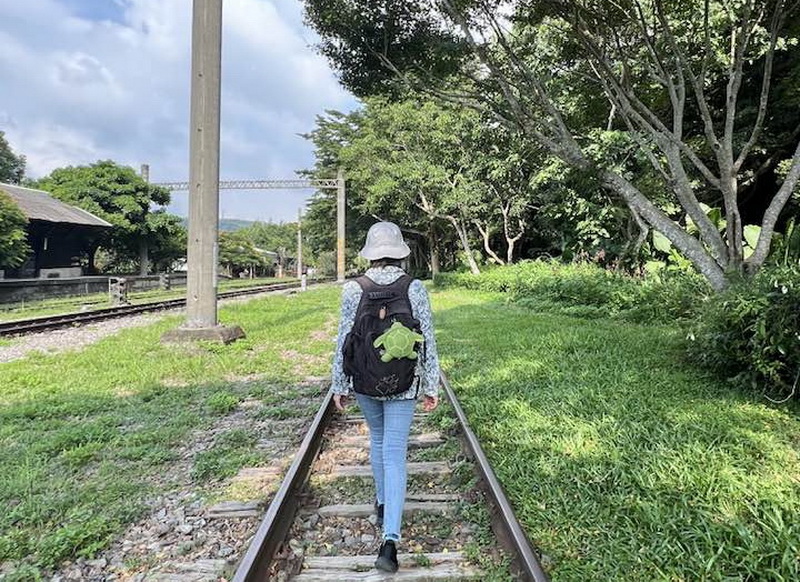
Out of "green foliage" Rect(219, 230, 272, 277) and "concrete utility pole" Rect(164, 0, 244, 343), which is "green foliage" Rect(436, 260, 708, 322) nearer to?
"concrete utility pole" Rect(164, 0, 244, 343)

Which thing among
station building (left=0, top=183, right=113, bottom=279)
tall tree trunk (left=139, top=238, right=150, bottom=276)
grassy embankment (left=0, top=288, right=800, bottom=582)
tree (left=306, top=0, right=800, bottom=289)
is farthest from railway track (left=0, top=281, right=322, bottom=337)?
tall tree trunk (left=139, top=238, right=150, bottom=276)

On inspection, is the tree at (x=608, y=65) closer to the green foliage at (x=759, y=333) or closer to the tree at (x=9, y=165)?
the green foliage at (x=759, y=333)

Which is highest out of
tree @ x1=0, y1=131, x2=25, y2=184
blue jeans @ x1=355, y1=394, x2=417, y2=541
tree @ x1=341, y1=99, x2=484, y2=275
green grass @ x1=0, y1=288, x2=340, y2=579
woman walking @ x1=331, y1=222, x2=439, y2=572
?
tree @ x1=0, y1=131, x2=25, y2=184

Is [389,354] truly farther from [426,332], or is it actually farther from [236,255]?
[236,255]

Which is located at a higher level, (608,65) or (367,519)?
→ (608,65)

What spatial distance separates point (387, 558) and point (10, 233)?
20.4m

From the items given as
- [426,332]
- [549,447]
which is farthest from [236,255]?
[426,332]

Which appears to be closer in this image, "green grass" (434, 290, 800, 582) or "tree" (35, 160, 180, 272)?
"green grass" (434, 290, 800, 582)

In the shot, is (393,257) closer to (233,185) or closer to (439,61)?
(439,61)

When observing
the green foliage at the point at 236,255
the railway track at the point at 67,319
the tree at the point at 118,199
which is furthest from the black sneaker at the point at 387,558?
the green foliage at the point at 236,255

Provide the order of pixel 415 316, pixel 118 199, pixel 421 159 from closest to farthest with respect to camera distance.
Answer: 1. pixel 415 316
2. pixel 421 159
3. pixel 118 199

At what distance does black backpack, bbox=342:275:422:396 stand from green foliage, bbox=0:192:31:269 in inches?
778

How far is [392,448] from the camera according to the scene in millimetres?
2836

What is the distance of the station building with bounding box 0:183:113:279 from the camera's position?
78.7 feet
